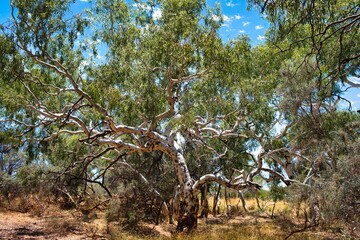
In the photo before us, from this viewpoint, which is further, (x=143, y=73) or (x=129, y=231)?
(x=129, y=231)

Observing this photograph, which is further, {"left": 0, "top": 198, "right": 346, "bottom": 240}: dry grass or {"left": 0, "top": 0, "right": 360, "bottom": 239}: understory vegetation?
{"left": 0, "top": 198, "right": 346, "bottom": 240}: dry grass

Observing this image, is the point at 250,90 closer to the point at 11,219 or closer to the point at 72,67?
the point at 72,67

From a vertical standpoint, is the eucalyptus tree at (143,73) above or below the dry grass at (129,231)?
above

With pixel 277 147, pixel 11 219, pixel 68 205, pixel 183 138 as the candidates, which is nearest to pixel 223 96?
pixel 183 138

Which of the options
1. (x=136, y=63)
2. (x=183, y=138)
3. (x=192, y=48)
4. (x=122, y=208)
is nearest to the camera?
(x=192, y=48)

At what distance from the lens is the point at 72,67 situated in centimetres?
1171

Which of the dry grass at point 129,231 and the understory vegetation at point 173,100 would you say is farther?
the dry grass at point 129,231

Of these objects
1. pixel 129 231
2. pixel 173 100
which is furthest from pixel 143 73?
pixel 129 231

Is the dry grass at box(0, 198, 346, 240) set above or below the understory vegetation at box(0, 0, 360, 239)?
below

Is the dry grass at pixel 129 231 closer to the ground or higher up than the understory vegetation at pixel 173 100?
closer to the ground

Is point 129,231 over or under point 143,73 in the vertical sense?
under

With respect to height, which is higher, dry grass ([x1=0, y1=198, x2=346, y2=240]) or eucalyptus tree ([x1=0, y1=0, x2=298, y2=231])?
eucalyptus tree ([x1=0, y1=0, x2=298, y2=231])

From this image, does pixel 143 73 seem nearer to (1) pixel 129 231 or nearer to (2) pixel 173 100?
(2) pixel 173 100

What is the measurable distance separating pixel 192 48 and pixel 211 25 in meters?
1.86
